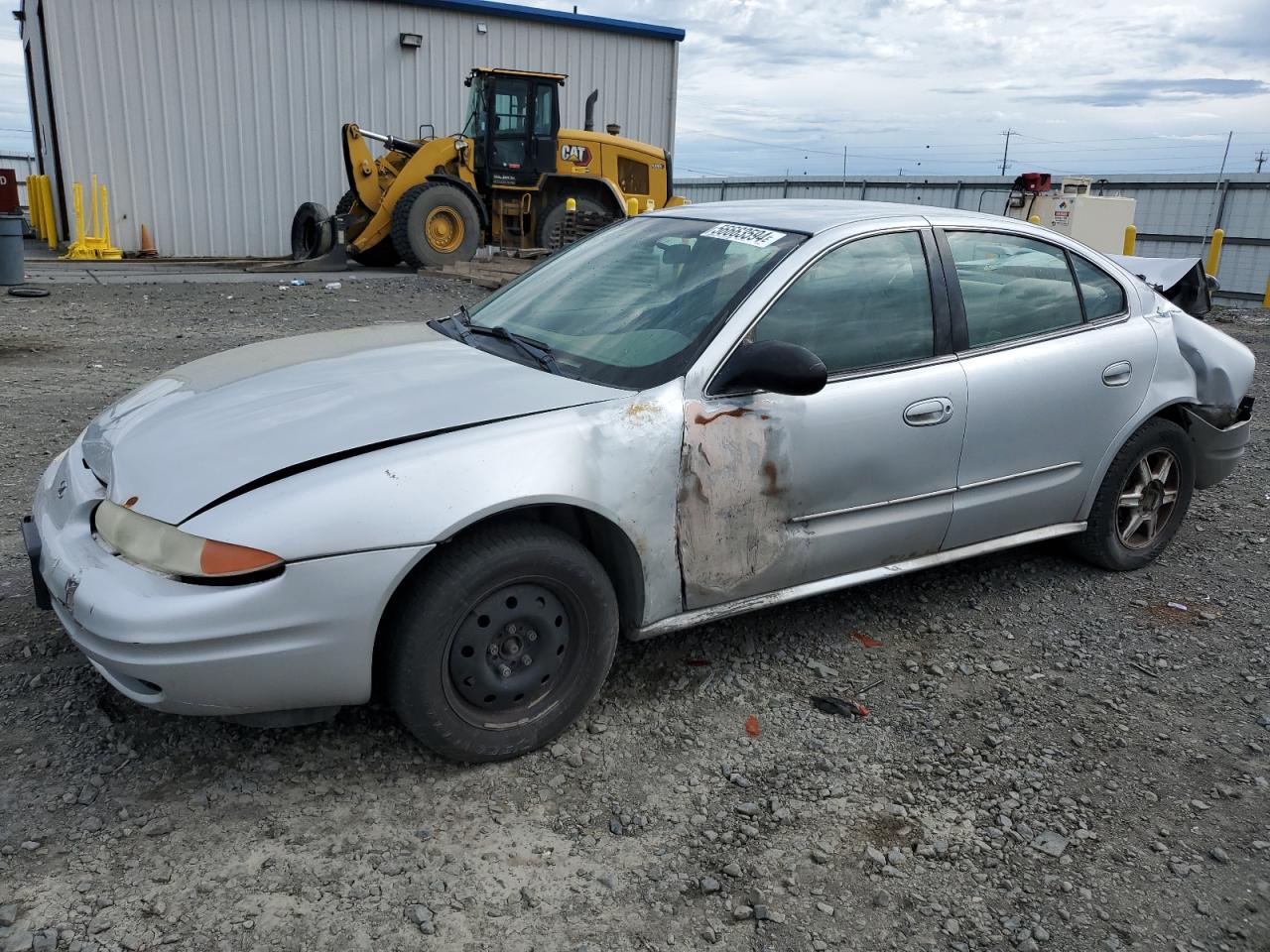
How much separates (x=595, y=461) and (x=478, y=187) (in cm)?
1433

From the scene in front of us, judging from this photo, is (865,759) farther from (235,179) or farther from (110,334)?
(235,179)

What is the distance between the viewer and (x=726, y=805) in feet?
9.14

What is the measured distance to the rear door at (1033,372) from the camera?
3670mm

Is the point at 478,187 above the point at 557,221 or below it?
above

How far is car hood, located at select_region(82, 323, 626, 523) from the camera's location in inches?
103

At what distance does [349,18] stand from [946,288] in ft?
59.8

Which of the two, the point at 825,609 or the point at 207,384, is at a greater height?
the point at 207,384

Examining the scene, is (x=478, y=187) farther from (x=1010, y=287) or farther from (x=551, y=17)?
(x=1010, y=287)

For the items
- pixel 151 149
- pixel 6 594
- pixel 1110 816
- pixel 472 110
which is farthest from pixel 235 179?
pixel 1110 816

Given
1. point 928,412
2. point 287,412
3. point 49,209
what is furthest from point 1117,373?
point 49,209

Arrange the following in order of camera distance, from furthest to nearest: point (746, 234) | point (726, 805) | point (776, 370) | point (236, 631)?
point (746, 234), point (776, 370), point (726, 805), point (236, 631)

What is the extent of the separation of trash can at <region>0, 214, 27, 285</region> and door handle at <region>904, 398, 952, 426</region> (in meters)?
11.8

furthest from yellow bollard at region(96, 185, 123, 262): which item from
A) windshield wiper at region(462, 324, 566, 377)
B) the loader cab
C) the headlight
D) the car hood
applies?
the headlight

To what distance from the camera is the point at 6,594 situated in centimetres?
371
